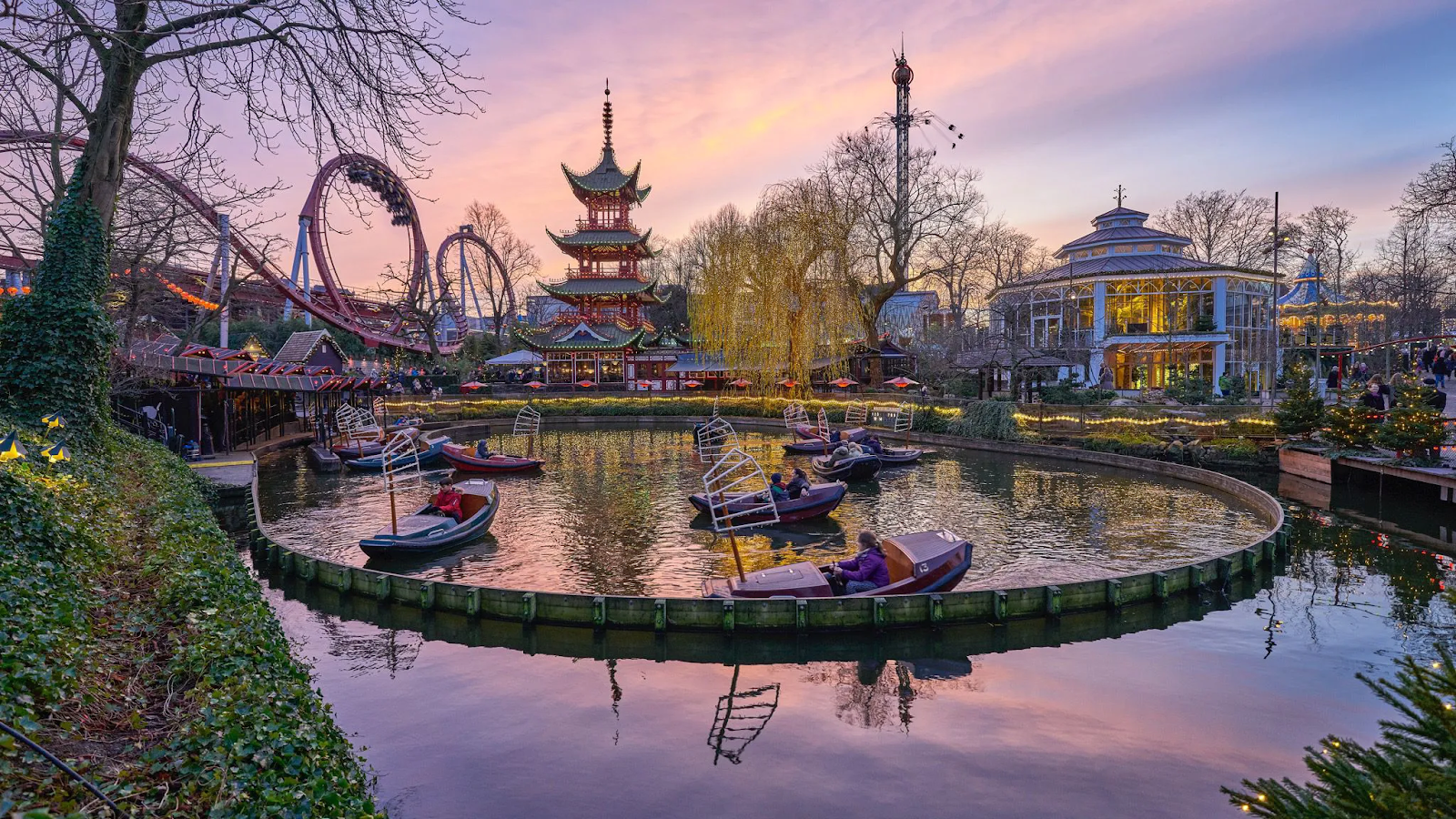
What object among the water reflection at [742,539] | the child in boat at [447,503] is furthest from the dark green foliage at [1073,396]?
the child in boat at [447,503]

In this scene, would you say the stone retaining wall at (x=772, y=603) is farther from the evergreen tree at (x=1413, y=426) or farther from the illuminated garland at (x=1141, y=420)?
the illuminated garland at (x=1141, y=420)

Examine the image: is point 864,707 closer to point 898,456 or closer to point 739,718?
point 739,718

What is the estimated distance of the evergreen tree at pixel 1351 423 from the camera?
73.2 ft

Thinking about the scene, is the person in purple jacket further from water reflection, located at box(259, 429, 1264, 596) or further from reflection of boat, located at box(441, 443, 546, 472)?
reflection of boat, located at box(441, 443, 546, 472)

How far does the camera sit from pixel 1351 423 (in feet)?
74.3

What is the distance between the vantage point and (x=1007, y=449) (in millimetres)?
30781

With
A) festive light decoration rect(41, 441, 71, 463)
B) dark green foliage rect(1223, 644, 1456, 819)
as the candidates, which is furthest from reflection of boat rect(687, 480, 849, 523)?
dark green foliage rect(1223, 644, 1456, 819)

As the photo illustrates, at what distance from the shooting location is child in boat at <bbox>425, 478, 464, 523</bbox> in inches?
650

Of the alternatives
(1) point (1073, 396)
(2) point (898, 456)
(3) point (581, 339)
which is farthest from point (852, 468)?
(3) point (581, 339)

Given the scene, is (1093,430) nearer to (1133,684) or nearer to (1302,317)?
(1133,684)

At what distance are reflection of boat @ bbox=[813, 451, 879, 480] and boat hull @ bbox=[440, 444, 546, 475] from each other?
982 cm

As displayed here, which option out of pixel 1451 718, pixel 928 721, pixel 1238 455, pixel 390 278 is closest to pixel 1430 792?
pixel 1451 718

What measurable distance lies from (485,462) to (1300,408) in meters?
26.7

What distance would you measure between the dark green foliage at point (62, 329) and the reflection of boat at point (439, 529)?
5.01 m
